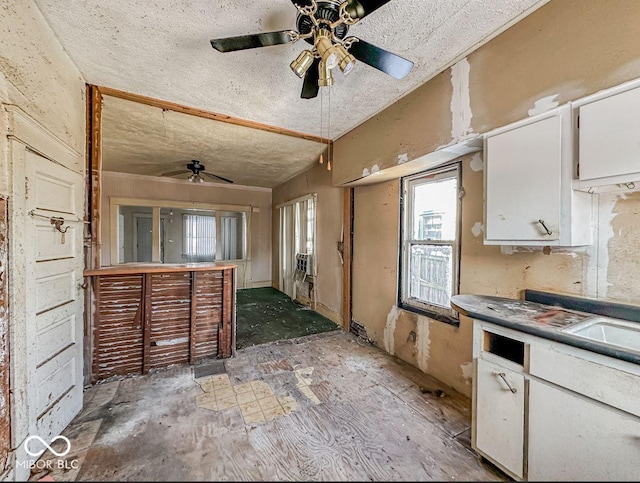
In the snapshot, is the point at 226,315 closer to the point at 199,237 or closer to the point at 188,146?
the point at 188,146

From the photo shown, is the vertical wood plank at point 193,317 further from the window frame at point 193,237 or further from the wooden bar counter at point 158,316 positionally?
the window frame at point 193,237

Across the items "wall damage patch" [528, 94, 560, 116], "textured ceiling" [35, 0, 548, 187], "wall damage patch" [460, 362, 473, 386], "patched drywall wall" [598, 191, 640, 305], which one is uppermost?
"textured ceiling" [35, 0, 548, 187]

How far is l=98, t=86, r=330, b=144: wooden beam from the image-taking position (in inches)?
92.3

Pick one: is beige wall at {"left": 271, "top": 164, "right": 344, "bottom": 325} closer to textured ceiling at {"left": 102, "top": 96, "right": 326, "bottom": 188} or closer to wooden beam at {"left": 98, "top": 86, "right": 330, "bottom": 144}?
textured ceiling at {"left": 102, "top": 96, "right": 326, "bottom": 188}

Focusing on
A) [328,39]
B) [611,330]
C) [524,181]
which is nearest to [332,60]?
[328,39]

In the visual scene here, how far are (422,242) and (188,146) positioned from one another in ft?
10.8

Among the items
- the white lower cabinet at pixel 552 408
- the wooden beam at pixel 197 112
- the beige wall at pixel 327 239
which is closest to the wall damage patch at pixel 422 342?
the white lower cabinet at pixel 552 408

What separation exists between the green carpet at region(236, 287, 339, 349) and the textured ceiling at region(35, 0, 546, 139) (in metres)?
2.65

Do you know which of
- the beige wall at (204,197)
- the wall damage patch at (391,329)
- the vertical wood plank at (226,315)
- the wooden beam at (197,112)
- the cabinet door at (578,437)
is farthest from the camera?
the beige wall at (204,197)

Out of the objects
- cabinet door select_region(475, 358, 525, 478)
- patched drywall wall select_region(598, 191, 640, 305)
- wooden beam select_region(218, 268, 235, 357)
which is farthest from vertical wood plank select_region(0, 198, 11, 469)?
patched drywall wall select_region(598, 191, 640, 305)

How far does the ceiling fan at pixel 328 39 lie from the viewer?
4.39 feet

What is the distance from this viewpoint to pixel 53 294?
5.49ft

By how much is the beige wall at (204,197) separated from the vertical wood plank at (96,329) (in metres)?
3.61

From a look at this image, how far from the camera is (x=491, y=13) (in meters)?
1.56
